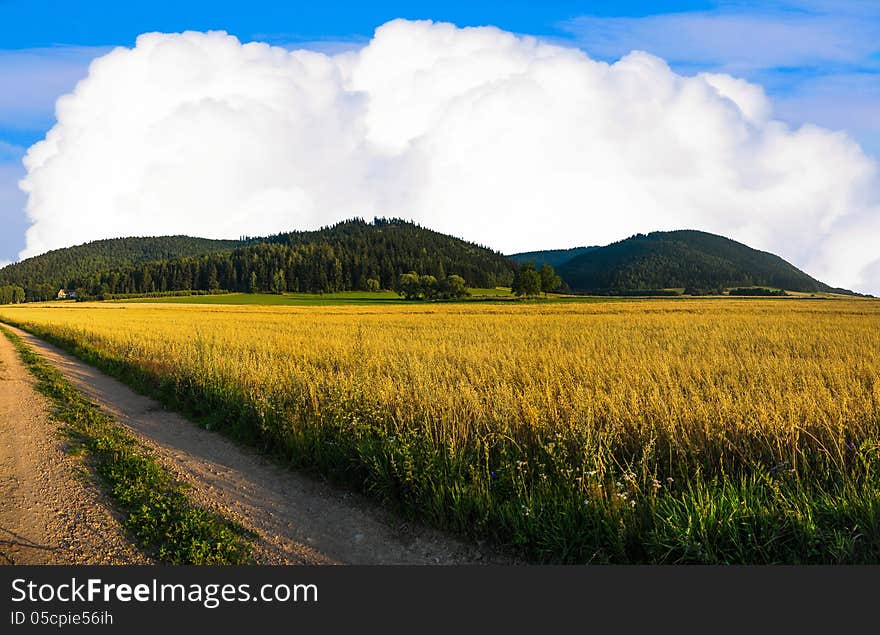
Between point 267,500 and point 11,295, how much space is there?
713 feet

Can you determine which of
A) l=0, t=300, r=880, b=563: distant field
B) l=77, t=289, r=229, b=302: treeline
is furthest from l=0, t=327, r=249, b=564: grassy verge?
l=77, t=289, r=229, b=302: treeline

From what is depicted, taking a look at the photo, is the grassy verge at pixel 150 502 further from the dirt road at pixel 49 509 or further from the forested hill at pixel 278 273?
the forested hill at pixel 278 273

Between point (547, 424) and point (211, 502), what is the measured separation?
4670mm

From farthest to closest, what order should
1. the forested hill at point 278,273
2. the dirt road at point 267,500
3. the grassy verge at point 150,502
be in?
the forested hill at point 278,273
the dirt road at point 267,500
the grassy verge at point 150,502

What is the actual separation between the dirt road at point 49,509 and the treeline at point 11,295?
208269mm

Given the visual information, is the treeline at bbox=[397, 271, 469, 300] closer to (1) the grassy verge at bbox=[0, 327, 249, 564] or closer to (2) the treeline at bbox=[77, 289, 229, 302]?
(2) the treeline at bbox=[77, 289, 229, 302]

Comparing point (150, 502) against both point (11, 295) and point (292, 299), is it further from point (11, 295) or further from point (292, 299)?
point (11, 295)

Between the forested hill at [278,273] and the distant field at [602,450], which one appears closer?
the distant field at [602,450]

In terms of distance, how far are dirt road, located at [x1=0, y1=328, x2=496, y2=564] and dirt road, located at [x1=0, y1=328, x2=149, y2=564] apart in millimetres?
36

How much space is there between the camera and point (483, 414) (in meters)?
7.08

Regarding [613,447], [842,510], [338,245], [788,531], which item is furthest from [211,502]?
[338,245]

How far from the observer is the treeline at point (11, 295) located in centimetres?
15914

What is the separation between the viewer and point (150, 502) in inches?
225

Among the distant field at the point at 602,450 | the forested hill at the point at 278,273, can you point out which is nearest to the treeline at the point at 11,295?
the forested hill at the point at 278,273
